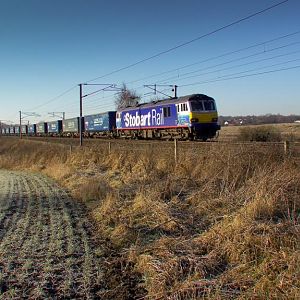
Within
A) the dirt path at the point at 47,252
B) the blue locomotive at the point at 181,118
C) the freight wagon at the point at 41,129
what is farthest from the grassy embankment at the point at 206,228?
the freight wagon at the point at 41,129

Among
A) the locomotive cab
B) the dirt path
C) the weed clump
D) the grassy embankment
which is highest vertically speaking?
the locomotive cab

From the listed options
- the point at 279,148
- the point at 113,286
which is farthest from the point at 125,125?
the point at 113,286

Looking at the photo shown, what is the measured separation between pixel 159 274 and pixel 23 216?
5.42 metres

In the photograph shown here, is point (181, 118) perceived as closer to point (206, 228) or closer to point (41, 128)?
point (206, 228)

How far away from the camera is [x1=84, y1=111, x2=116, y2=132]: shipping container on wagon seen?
48781mm

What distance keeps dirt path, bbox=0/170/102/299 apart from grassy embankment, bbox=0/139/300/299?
0.32m

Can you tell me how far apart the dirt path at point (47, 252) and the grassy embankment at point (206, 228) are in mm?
324

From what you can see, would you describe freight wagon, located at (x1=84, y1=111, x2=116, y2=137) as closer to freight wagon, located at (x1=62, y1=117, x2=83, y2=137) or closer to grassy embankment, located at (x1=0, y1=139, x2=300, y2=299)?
freight wagon, located at (x1=62, y1=117, x2=83, y2=137)

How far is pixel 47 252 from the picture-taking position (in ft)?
22.0

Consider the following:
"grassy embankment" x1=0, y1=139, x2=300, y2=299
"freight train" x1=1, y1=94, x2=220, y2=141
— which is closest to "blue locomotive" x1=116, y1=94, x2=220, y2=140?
"freight train" x1=1, y1=94, x2=220, y2=141

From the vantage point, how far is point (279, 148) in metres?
11.1

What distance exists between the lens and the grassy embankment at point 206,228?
4703mm

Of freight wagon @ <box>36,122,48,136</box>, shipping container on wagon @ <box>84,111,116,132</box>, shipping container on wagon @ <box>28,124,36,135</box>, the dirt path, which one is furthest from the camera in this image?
shipping container on wagon @ <box>28,124,36,135</box>

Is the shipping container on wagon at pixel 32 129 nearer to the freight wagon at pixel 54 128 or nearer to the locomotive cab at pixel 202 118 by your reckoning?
the freight wagon at pixel 54 128
